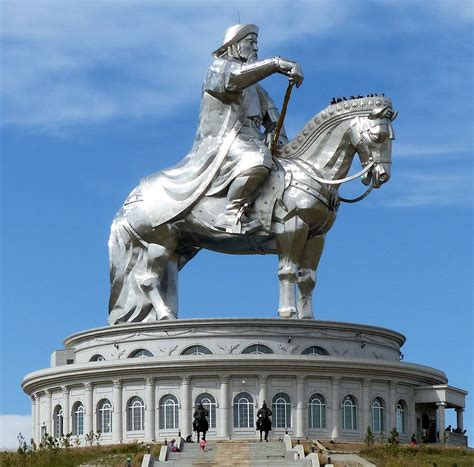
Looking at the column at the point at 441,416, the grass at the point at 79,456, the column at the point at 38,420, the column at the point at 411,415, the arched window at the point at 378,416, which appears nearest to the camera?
the grass at the point at 79,456

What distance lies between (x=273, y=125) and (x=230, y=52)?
3050 mm

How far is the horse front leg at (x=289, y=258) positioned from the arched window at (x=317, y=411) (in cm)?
301

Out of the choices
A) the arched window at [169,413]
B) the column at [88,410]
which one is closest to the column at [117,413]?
the column at [88,410]

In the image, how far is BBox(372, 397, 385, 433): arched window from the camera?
60.5m

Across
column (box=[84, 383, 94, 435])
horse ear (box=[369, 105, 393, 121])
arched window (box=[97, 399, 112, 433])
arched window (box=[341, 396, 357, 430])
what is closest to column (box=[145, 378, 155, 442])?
arched window (box=[97, 399, 112, 433])

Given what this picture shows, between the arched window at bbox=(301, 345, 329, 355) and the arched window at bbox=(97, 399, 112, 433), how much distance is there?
703 cm

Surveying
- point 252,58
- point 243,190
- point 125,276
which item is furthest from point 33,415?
point 252,58

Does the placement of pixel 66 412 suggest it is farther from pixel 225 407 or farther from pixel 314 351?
pixel 314 351

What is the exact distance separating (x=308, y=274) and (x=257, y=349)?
321cm

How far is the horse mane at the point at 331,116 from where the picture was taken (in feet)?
195

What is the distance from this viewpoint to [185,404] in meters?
59.0

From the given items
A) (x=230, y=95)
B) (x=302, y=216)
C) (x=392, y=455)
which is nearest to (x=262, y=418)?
(x=392, y=455)

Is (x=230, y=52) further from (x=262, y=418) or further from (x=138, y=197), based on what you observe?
(x=262, y=418)

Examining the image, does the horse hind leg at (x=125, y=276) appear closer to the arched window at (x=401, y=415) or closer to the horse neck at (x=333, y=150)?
the horse neck at (x=333, y=150)
